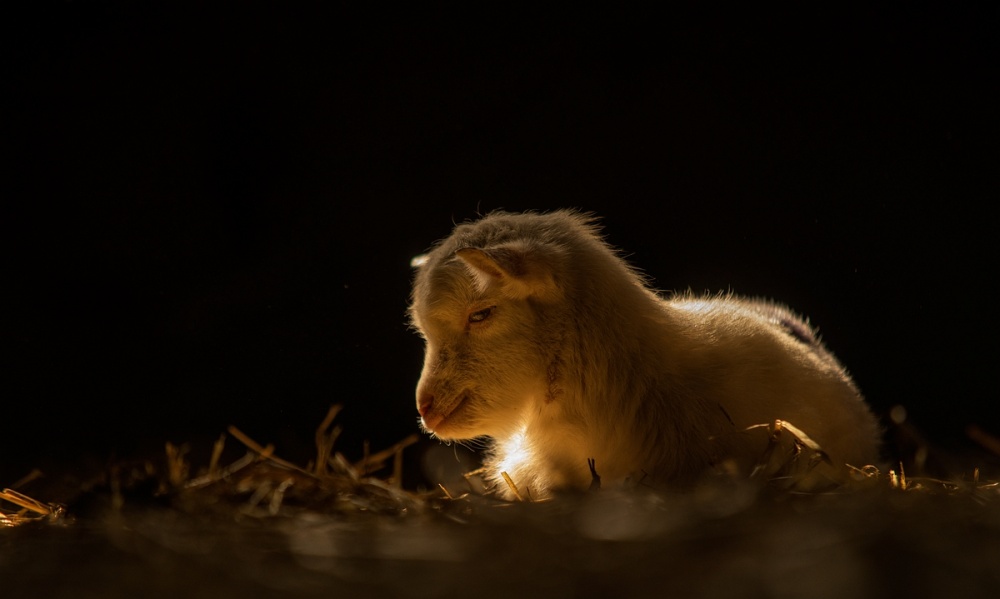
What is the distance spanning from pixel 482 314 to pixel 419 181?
1.65m

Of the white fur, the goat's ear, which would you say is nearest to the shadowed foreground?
the white fur

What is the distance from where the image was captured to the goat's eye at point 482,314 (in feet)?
7.73

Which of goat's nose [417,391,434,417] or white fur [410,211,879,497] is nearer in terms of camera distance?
white fur [410,211,879,497]

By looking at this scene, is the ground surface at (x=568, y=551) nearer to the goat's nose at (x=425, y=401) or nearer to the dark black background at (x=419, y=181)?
the goat's nose at (x=425, y=401)

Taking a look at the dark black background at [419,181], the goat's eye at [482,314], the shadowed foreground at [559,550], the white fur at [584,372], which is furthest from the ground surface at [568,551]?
the dark black background at [419,181]

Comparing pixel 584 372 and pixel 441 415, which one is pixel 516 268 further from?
pixel 441 415

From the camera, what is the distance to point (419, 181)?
3.89 metres

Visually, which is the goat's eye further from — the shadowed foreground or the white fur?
the shadowed foreground

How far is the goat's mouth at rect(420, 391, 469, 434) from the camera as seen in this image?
7.92 feet

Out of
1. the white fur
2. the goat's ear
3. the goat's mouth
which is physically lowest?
the goat's mouth

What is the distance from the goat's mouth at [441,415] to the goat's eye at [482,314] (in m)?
0.21

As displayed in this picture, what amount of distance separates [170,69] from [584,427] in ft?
7.67

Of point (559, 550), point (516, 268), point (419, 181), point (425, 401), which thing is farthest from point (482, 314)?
point (419, 181)

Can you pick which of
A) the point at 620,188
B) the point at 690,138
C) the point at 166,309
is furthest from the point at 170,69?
the point at 690,138
